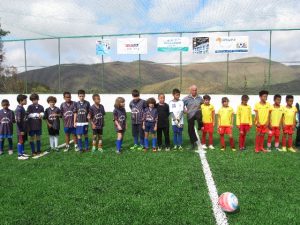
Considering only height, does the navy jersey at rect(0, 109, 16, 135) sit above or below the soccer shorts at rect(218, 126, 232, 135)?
above

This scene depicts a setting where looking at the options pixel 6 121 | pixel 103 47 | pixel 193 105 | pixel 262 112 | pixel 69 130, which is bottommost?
pixel 69 130

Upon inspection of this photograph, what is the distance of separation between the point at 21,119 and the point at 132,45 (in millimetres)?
12369

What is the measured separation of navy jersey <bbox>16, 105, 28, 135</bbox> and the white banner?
39.3ft

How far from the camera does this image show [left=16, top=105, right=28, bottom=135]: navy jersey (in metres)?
8.14

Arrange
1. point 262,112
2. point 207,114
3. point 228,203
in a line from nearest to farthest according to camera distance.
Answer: point 228,203
point 262,112
point 207,114

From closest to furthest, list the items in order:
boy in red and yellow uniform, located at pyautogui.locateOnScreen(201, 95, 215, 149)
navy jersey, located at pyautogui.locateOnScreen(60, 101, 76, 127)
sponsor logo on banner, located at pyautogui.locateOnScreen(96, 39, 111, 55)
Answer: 1. navy jersey, located at pyautogui.locateOnScreen(60, 101, 76, 127)
2. boy in red and yellow uniform, located at pyautogui.locateOnScreen(201, 95, 215, 149)
3. sponsor logo on banner, located at pyautogui.locateOnScreen(96, 39, 111, 55)

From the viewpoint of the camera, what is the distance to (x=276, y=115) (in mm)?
8859

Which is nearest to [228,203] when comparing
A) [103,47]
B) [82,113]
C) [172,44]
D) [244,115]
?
[244,115]

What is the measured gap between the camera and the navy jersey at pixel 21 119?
8.14 metres

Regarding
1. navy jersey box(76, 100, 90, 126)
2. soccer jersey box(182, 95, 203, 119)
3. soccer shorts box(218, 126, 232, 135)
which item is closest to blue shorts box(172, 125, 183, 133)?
soccer jersey box(182, 95, 203, 119)

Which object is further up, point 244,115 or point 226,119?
point 244,115

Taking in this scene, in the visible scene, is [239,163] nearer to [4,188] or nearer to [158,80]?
[4,188]

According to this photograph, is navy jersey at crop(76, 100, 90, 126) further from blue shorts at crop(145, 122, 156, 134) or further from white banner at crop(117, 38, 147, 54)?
white banner at crop(117, 38, 147, 54)

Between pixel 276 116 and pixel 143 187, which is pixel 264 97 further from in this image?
pixel 143 187
